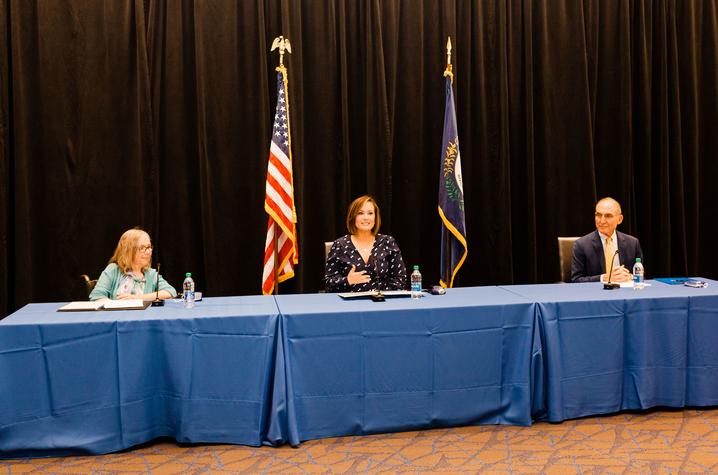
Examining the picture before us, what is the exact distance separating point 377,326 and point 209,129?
9.28 ft

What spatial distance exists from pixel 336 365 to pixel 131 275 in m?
1.49

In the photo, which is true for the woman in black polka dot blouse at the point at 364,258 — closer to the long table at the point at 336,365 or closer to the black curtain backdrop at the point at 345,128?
the long table at the point at 336,365

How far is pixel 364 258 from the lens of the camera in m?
4.36

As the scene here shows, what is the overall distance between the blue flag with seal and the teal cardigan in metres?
2.36

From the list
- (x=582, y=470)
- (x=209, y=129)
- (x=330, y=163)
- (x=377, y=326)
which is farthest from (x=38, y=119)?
(x=582, y=470)

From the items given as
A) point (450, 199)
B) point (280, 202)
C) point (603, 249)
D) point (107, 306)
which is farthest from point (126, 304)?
point (603, 249)

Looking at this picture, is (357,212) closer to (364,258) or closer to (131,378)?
(364,258)

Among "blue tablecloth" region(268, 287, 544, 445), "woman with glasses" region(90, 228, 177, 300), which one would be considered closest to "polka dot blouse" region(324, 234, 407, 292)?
"blue tablecloth" region(268, 287, 544, 445)

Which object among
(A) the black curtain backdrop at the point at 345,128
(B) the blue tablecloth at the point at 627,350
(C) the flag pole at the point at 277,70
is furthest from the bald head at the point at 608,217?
(C) the flag pole at the point at 277,70

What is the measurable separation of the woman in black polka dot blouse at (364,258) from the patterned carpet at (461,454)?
1213 mm

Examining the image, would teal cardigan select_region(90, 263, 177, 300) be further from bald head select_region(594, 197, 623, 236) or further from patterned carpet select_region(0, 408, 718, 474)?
bald head select_region(594, 197, 623, 236)

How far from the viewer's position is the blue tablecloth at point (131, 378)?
9.82ft

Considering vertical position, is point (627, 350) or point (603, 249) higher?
point (603, 249)

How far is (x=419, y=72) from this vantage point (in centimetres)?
565
